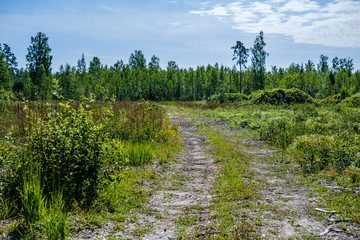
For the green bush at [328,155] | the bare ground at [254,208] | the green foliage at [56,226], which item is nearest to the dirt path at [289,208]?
the bare ground at [254,208]

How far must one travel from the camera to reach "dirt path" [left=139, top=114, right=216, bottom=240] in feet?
13.1

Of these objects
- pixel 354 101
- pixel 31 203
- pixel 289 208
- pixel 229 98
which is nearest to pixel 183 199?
pixel 289 208

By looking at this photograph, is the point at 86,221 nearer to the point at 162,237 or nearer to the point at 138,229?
the point at 138,229

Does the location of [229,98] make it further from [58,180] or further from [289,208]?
[58,180]

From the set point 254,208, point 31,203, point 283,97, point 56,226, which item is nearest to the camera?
point 56,226

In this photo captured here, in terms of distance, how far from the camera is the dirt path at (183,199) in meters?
4.00

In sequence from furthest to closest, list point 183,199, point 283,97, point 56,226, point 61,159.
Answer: point 283,97 → point 183,199 → point 61,159 → point 56,226

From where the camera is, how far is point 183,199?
5344mm

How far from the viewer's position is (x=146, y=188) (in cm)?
584

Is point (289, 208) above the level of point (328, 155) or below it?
below

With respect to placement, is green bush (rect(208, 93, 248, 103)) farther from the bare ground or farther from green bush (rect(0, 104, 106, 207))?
green bush (rect(0, 104, 106, 207))

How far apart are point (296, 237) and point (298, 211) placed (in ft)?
3.63

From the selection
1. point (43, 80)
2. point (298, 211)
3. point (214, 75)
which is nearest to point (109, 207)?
point (298, 211)

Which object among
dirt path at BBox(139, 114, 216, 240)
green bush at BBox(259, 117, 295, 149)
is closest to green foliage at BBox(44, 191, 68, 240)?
dirt path at BBox(139, 114, 216, 240)
